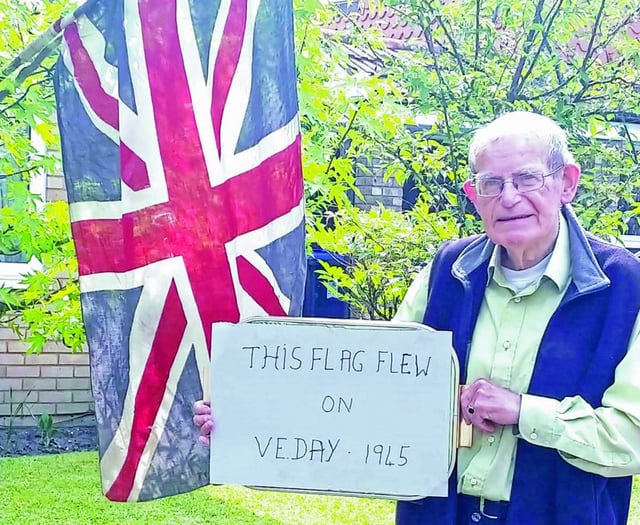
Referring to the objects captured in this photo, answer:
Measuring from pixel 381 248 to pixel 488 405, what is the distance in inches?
97.3

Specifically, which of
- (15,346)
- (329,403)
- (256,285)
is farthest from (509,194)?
(15,346)

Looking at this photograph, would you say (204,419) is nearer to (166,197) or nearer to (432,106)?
(166,197)

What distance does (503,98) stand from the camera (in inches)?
151

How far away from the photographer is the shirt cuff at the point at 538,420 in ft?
6.60

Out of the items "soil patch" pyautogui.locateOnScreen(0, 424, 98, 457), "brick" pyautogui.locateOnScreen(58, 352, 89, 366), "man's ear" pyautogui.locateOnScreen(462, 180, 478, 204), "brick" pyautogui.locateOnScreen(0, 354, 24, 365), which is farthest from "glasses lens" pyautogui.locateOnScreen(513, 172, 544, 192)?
"brick" pyautogui.locateOnScreen(0, 354, 24, 365)

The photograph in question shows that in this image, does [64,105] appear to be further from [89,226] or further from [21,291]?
[21,291]

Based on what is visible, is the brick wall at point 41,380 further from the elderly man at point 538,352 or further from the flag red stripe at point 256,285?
the elderly man at point 538,352

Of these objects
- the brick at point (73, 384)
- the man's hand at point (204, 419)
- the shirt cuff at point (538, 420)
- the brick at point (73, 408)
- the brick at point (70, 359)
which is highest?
the shirt cuff at point (538, 420)

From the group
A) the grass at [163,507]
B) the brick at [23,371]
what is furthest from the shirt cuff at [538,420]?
the brick at [23,371]

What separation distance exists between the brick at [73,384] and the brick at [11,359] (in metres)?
0.34

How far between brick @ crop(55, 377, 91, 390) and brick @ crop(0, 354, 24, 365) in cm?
34

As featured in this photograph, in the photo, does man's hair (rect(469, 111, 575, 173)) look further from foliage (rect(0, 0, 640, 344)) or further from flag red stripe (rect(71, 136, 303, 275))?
foliage (rect(0, 0, 640, 344))

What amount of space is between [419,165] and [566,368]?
2116 millimetres

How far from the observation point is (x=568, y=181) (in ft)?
7.25
